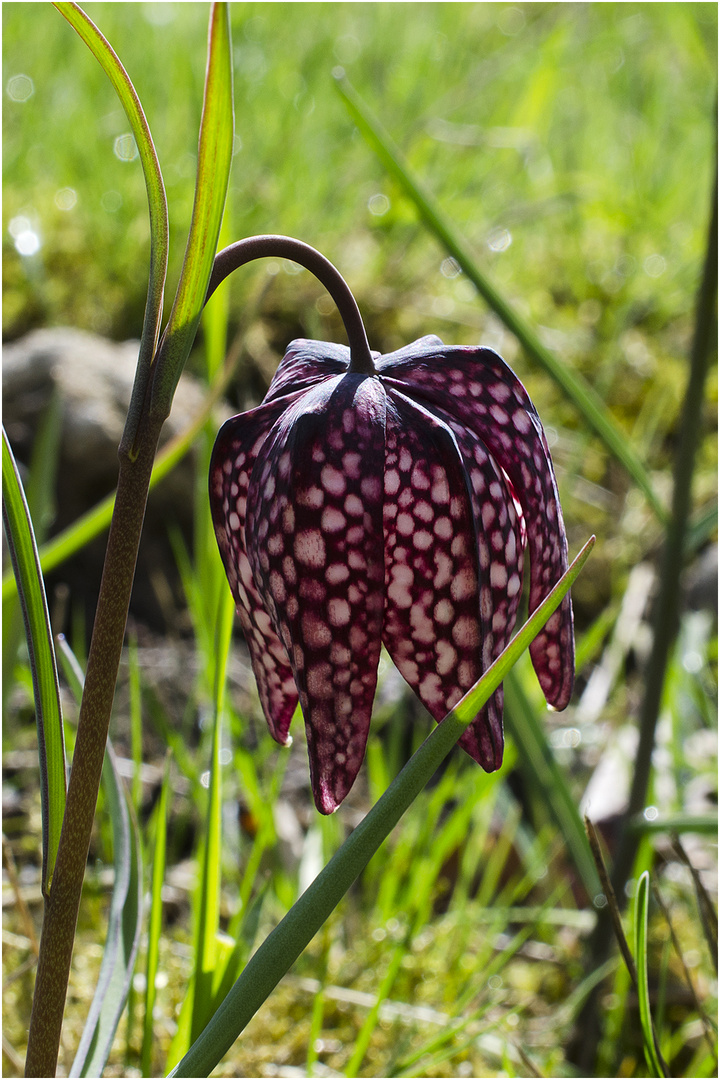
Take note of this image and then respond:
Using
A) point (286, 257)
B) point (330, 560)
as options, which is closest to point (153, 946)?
point (330, 560)

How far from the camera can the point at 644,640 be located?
1525 mm

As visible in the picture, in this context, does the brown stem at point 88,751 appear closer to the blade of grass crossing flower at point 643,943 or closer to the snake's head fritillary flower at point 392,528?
the snake's head fritillary flower at point 392,528

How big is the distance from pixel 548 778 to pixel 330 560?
0.53 meters

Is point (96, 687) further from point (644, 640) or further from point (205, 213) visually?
point (644, 640)

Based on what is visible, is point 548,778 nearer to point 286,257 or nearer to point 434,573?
point 434,573

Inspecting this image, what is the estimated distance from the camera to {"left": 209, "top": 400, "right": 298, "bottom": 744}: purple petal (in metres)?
0.48

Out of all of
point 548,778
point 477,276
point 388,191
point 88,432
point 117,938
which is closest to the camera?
point 117,938

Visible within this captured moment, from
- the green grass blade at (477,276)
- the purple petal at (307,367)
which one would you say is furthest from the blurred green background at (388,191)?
the purple petal at (307,367)

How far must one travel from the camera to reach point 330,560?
0.43 meters

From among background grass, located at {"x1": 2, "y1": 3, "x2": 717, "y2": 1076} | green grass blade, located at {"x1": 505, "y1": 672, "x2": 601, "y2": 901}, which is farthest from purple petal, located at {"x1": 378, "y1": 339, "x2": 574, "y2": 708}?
green grass blade, located at {"x1": 505, "y1": 672, "x2": 601, "y2": 901}

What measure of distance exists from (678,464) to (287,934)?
57cm

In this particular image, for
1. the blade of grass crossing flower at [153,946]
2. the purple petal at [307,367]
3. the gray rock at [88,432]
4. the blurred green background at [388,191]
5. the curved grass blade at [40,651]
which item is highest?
the blurred green background at [388,191]

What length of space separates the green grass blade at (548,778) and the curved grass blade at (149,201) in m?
0.51

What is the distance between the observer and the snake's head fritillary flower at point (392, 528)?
0.43m
